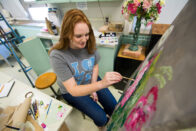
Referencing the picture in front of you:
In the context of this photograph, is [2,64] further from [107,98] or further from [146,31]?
[146,31]

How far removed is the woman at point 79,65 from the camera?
Answer: 612mm

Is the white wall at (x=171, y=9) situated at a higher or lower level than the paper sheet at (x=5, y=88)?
higher

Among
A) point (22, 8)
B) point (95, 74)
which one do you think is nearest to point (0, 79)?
point (95, 74)

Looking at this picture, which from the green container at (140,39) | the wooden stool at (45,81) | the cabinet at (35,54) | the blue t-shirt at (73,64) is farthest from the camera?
the cabinet at (35,54)

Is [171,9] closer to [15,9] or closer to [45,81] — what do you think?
[45,81]

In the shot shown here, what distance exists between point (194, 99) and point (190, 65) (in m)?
0.06

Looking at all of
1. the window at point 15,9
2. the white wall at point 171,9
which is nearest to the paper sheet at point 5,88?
the white wall at point 171,9

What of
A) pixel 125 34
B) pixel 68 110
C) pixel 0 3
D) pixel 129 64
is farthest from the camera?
pixel 0 3

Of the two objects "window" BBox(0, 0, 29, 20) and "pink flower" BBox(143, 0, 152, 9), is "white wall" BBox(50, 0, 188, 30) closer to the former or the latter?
"pink flower" BBox(143, 0, 152, 9)

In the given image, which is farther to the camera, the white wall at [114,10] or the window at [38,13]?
the window at [38,13]

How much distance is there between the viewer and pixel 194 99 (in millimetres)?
115

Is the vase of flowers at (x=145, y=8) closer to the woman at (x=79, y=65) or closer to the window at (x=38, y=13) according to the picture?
the woman at (x=79, y=65)

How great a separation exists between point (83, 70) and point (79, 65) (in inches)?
2.9

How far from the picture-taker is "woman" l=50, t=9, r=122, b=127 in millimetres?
612
